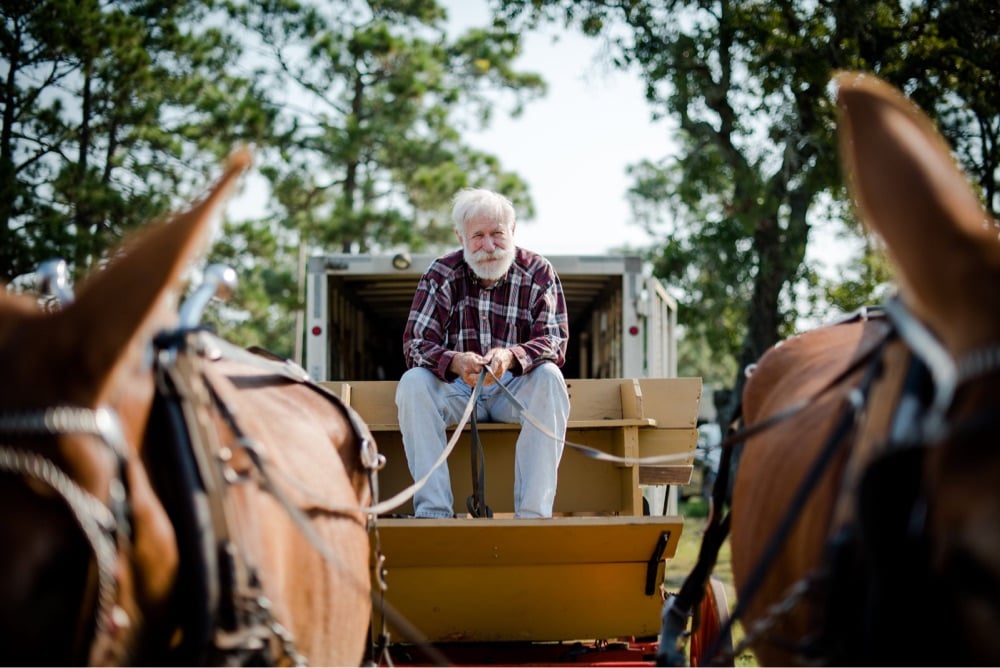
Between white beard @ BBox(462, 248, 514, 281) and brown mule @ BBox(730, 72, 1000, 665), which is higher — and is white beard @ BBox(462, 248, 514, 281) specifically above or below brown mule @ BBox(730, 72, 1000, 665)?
above

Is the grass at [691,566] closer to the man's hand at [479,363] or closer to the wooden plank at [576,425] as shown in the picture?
the wooden plank at [576,425]

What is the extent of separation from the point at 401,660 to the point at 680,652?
168 centimetres

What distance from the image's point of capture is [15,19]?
1412 cm

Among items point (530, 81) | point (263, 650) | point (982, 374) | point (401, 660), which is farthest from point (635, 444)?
point (530, 81)

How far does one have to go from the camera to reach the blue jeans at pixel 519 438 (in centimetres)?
414

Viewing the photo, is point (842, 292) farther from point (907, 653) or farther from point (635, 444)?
point (907, 653)

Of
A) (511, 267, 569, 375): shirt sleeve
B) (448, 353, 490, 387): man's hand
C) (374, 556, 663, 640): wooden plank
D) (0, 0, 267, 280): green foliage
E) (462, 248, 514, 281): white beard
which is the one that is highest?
(0, 0, 267, 280): green foliage

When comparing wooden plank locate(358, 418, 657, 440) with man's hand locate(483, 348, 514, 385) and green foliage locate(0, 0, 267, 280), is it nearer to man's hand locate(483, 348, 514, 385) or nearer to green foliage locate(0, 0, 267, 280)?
man's hand locate(483, 348, 514, 385)

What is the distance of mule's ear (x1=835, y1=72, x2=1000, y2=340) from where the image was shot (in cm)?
155

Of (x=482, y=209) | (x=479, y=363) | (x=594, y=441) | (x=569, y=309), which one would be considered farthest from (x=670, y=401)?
(x=569, y=309)

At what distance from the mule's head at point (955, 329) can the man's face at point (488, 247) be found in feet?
9.46

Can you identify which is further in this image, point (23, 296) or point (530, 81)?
point (530, 81)

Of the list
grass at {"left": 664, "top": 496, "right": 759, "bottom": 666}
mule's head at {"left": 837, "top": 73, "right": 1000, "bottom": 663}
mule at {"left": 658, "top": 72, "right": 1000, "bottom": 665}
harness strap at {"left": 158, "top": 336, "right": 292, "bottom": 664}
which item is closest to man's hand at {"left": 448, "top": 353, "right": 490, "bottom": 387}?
mule at {"left": 658, "top": 72, "right": 1000, "bottom": 665}

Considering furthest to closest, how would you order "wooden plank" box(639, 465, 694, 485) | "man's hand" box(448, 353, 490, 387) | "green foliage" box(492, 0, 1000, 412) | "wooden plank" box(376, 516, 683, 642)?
1. "green foliage" box(492, 0, 1000, 412)
2. "wooden plank" box(639, 465, 694, 485)
3. "man's hand" box(448, 353, 490, 387)
4. "wooden plank" box(376, 516, 683, 642)
